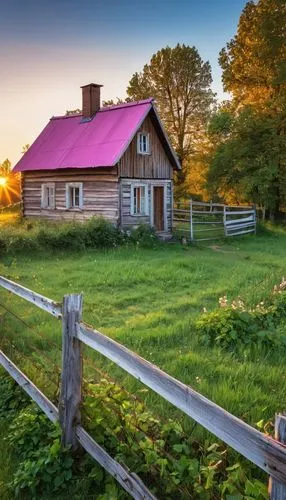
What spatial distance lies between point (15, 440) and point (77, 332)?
1.44m

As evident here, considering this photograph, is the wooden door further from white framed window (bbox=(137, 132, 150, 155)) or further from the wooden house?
white framed window (bbox=(137, 132, 150, 155))

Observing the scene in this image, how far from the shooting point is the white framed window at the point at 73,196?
2264cm

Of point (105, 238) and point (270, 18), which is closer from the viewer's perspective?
point (105, 238)

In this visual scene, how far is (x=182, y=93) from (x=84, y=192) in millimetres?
19205

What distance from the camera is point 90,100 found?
79.7 ft

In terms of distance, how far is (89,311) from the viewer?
356 inches

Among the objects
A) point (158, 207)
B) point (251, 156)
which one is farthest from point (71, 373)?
point (251, 156)

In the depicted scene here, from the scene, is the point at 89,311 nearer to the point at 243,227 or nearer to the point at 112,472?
the point at 112,472

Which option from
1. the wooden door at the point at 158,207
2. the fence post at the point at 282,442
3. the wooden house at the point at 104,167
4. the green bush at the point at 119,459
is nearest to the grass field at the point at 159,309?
the green bush at the point at 119,459

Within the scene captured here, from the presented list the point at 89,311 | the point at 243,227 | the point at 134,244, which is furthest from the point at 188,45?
the point at 89,311

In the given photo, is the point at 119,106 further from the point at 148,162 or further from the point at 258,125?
the point at 258,125

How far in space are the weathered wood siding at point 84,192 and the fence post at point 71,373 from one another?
56.1ft

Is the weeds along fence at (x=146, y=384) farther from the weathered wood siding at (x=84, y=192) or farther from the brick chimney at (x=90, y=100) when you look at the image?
the brick chimney at (x=90, y=100)

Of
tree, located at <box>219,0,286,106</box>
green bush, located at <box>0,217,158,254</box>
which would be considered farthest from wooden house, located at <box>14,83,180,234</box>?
tree, located at <box>219,0,286,106</box>
